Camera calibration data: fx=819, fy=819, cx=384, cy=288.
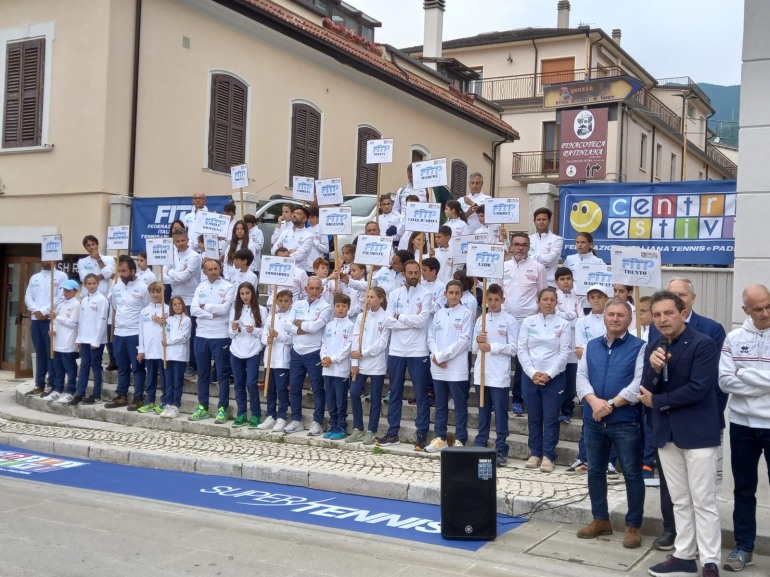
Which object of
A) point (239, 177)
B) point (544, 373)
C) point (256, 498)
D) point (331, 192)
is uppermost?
point (239, 177)

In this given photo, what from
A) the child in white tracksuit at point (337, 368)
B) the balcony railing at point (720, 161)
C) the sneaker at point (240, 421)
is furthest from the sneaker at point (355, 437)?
the balcony railing at point (720, 161)

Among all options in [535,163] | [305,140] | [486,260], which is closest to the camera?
[486,260]

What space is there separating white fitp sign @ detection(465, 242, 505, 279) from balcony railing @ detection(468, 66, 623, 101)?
32.1m

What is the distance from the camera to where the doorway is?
1686cm

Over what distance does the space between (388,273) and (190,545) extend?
19.9ft

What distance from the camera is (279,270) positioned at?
11.3m

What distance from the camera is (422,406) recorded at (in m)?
9.86

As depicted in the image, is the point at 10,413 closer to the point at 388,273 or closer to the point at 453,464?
the point at 388,273

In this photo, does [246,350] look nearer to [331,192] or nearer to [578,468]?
[331,192]

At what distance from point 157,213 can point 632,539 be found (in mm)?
11146

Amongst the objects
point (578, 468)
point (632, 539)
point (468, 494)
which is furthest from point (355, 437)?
point (632, 539)

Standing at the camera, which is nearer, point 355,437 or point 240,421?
point 355,437

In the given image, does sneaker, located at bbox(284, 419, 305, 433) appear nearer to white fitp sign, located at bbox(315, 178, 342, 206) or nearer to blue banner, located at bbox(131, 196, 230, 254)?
white fitp sign, located at bbox(315, 178, 342, 206)

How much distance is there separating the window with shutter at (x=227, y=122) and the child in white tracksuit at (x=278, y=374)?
7.78 metres
